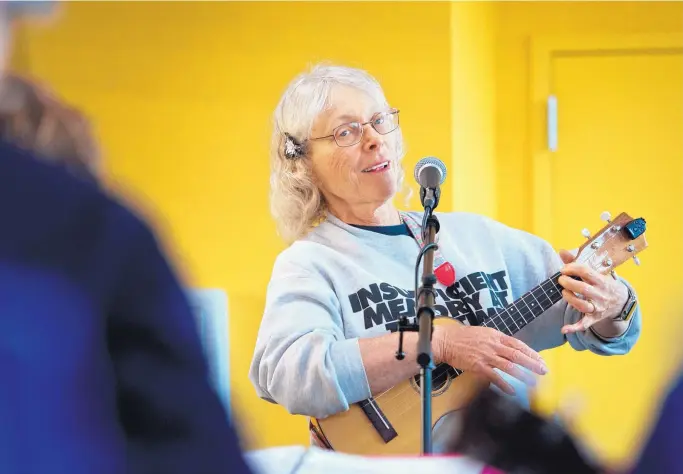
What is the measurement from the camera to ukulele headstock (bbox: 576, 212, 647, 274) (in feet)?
6.17

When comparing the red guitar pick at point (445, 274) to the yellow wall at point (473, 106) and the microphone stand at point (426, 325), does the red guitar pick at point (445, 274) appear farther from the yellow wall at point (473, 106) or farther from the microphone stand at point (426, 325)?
the yellow wall at point (473, 106)

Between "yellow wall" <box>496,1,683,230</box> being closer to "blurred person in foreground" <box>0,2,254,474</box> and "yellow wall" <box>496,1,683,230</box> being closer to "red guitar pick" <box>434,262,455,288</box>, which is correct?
"red guitar pick" <box>434,262,455,288</box>

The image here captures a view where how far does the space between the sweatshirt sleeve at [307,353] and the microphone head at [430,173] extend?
0.37m

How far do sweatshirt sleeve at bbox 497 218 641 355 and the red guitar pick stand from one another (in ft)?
0.61

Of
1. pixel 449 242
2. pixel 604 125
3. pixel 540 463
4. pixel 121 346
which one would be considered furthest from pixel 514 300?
pixel 604 125

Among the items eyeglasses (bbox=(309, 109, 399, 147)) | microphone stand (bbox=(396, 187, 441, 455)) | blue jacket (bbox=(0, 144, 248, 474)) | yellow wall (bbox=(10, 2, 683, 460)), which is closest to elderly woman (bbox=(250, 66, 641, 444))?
eyeglasses (bbox=(309, 109, 399, 147))

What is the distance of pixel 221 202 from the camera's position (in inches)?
126

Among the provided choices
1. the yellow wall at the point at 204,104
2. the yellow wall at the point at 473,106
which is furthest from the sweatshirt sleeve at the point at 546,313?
the yellow wall at the point at 204,104

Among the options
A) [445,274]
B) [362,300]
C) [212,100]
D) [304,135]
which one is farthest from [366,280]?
[212,100]

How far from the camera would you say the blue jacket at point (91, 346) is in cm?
44

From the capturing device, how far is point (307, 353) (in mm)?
1778

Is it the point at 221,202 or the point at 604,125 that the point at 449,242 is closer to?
the point at 221,202

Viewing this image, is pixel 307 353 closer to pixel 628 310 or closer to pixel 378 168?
pixel 378 168

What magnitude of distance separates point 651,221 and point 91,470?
11.0 feet
